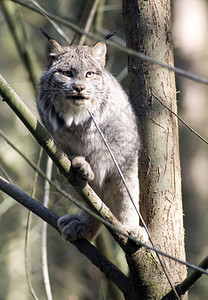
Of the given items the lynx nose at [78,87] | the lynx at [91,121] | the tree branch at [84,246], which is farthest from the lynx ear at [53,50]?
the tree branch at [84,246]

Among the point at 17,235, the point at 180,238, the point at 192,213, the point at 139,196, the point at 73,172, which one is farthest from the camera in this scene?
the point at 192,213

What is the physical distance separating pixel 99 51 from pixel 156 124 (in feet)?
3.00

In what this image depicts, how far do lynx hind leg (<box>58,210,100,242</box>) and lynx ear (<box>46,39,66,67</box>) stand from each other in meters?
1.48

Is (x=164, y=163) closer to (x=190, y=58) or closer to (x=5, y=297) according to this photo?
(x=190, y=58)

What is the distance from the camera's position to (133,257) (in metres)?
3.45

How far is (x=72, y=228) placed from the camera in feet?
13.8

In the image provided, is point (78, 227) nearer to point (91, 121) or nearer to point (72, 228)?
point (72, 228)

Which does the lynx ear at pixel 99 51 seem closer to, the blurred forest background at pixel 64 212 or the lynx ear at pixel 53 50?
the lynx ear at pixel 53 50

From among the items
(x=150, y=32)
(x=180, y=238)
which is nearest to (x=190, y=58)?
(x=150, y=32)

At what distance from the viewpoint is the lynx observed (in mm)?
3957

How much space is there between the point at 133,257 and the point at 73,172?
806 mm

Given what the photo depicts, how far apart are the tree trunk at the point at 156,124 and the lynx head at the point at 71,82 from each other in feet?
1.10

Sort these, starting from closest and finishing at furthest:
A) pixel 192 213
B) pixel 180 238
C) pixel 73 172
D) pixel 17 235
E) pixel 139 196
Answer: pixel 73 172 → pixel 180 238 → pixel 139 196 → pixel 17 235 → pixel 192 213

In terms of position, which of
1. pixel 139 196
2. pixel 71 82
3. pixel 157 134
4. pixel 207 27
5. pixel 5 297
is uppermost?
pixel 207 27
